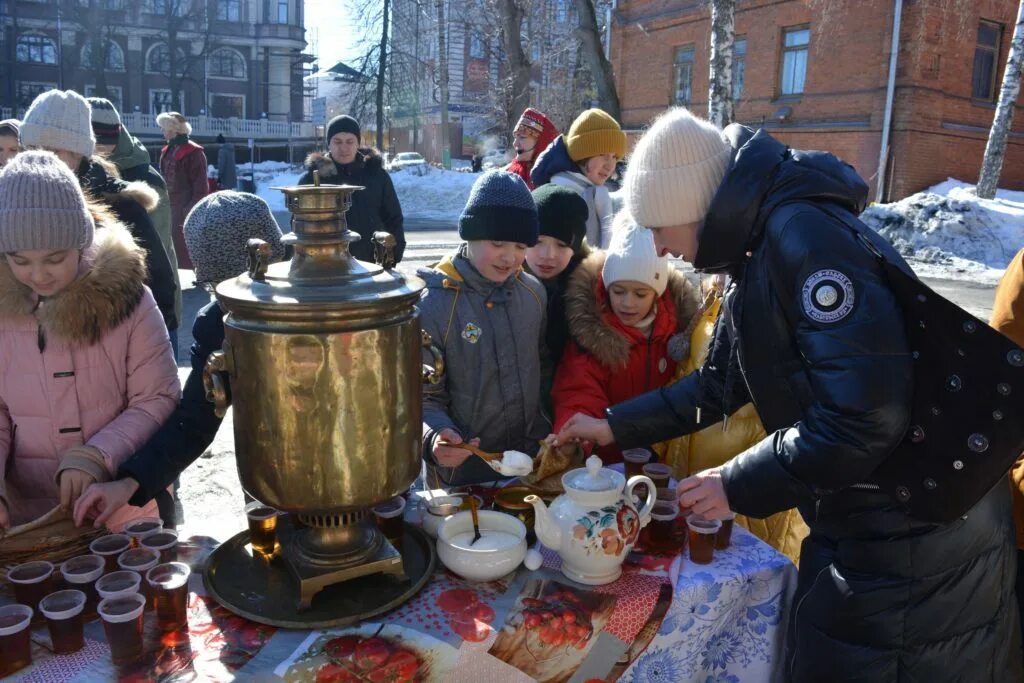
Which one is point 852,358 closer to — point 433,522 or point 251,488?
point 433,522

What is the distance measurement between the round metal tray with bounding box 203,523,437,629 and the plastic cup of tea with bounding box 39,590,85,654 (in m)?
0.24

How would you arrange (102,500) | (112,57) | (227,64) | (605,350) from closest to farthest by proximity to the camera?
(102,500), (605,350), (112,57), (227,64)

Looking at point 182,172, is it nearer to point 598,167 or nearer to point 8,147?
point 8,147

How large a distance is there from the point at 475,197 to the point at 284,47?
136 feet

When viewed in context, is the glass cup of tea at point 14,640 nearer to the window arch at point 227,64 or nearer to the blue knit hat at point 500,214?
the blue knit hat at point 500,214

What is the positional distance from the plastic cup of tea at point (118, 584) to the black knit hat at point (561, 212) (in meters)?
1.89

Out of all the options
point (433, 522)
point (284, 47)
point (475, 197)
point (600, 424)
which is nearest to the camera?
point (433, 522)

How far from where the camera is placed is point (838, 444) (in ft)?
4.73

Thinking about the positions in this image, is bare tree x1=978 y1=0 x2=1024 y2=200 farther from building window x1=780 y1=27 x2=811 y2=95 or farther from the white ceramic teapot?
the white ceramic teapot

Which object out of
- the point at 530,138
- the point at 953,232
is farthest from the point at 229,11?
the point at 530,138

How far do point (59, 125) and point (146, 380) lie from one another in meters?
1.95

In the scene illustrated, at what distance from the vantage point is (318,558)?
1.54m

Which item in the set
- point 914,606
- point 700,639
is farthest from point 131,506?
point 914,606

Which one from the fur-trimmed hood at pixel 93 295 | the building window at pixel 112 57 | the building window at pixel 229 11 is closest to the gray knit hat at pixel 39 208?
the fur-trimmed hood at pixel 93 295
